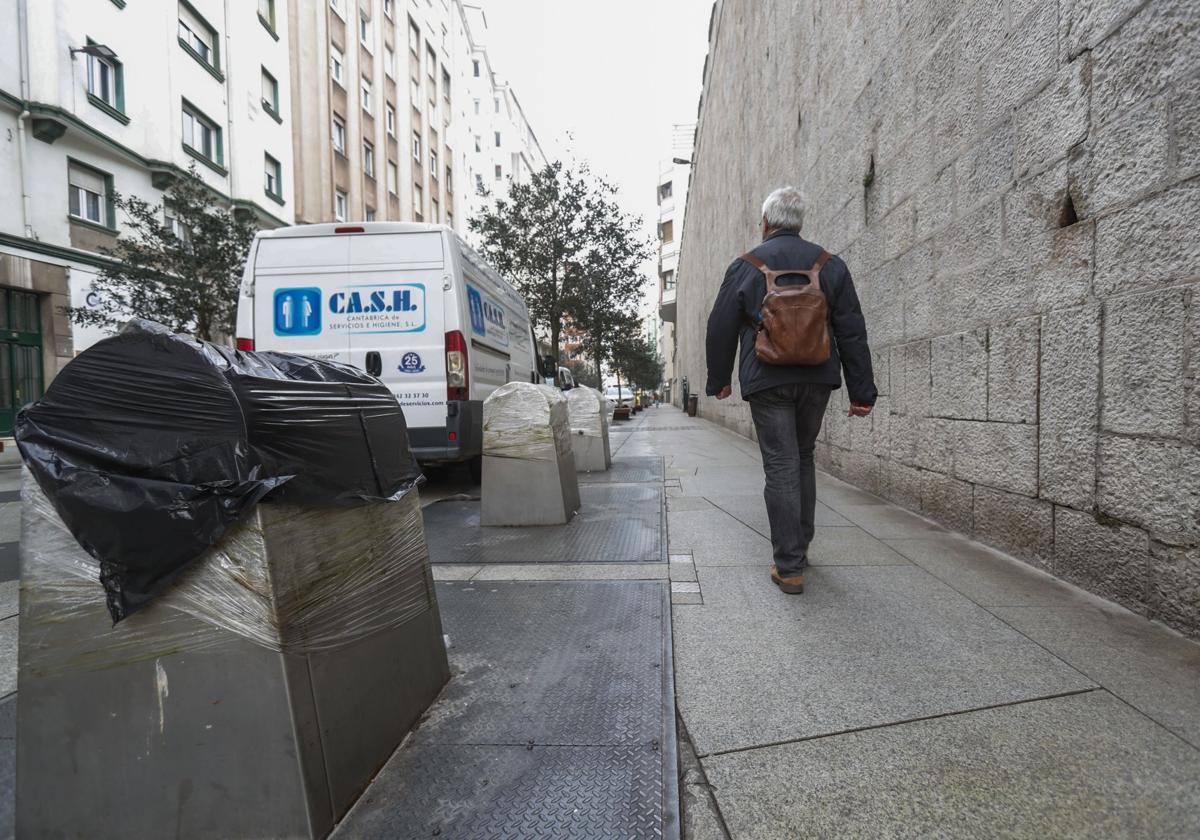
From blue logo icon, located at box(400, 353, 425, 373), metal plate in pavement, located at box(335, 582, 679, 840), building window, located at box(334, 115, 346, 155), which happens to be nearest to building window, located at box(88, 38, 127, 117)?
building window, located at box(334, 115, 346, 155)

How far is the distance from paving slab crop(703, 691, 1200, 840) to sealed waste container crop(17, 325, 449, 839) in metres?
1.05

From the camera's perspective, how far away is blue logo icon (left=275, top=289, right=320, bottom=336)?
6.27m

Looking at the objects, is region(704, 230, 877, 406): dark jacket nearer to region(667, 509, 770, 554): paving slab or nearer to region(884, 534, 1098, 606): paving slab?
region(884, 534, 1098, 606): paving slab

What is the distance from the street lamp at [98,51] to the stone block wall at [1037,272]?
1485cm

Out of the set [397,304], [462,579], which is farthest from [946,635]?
[397,304]

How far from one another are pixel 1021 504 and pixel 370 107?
29.6 m

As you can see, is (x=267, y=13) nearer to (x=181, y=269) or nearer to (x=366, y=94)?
(x=366, y=94)

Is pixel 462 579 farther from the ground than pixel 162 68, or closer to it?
closer to it

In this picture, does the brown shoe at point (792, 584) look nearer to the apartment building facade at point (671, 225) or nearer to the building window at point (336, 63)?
the building window at point (336, 63)

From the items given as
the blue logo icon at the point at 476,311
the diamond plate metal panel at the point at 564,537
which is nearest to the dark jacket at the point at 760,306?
the diamond plate metal panel at the point at 564,537

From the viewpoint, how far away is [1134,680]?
6.89 feet

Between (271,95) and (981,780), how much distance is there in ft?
81.8

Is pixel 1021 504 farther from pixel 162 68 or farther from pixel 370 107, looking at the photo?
pixel 370 107

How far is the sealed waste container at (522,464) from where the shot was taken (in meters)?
4.90
